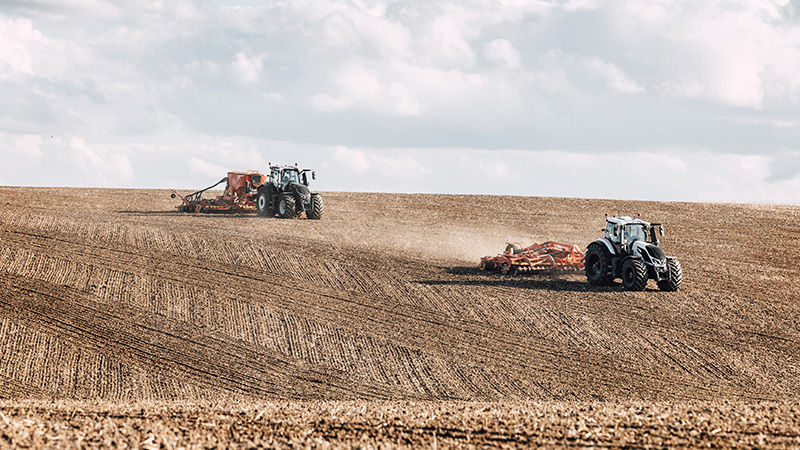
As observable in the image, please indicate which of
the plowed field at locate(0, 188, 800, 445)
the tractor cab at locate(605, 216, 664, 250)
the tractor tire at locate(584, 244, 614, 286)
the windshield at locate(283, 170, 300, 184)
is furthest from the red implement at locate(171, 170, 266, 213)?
the tractor cab at locate(605, 216, 664, 250)

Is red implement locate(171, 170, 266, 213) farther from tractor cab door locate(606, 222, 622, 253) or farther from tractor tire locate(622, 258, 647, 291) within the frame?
tractor tire locate(622, 258, 647, 291)

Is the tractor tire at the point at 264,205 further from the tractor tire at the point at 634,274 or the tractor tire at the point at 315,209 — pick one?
the tractor tire at the point at 634,274

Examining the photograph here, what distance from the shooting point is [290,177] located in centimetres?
3631

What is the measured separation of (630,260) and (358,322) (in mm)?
8416

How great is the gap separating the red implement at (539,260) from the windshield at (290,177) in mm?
13204

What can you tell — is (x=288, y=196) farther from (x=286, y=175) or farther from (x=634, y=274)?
(x=634, y=274)

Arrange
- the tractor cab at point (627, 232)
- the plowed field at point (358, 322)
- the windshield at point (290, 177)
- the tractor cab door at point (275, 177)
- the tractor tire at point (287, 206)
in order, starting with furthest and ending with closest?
the tractor cab door at point (275, 177) → the windshield at point (290, 177) → the tractor tire at point (287, 206) → the tractor cab at point (627, 232) → the plowed field at point (358, 322)

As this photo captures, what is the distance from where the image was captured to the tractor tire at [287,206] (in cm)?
3541

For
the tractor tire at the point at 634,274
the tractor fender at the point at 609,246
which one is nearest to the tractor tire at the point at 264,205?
the tractor fender at the point at 609,246

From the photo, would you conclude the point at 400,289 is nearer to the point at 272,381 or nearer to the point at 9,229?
the point at 272,381

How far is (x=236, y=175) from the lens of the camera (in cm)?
3878

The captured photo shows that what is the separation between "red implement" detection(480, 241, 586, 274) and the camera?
81.6 ft

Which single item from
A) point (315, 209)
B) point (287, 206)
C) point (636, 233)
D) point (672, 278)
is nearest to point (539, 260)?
point (636, 233)

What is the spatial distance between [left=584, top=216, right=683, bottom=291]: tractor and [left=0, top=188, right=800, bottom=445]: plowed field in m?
0.50
